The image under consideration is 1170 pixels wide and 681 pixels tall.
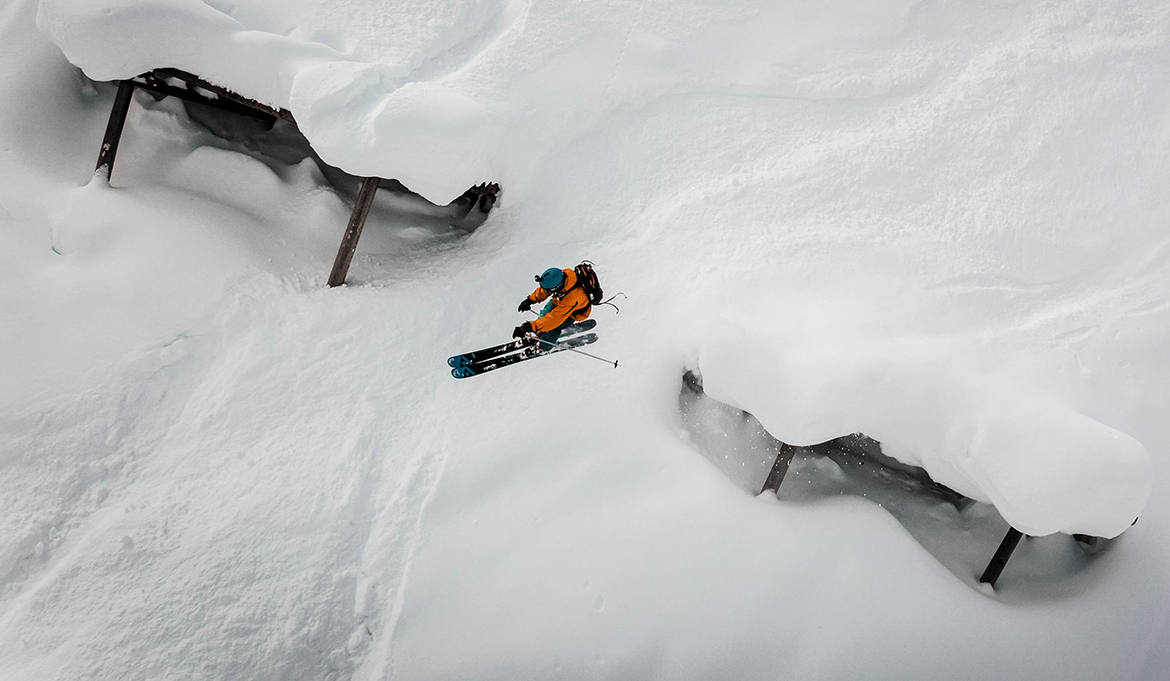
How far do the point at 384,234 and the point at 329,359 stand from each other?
8.13 feet

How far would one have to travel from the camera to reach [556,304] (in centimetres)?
647

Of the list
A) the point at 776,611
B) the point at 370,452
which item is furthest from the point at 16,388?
the point at 776,611

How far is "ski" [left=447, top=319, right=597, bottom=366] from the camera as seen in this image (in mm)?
6812

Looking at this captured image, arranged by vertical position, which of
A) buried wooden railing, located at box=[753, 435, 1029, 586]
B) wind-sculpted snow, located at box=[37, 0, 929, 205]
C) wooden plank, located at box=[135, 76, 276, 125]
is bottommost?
buried wooden railing, located at box=[753, 435, 1029, 586]

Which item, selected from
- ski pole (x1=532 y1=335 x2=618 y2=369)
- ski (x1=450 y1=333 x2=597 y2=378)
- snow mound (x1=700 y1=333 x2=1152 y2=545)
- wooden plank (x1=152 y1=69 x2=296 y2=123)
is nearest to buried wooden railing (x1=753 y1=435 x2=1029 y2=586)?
snow mound (x1=700 y1=333 x2=1152 y2=545)

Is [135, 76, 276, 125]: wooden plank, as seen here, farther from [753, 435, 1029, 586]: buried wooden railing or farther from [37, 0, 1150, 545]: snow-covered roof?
[753, 435, 1029, 586]: buried wooden railing

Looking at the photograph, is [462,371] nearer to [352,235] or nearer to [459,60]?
[352,235]

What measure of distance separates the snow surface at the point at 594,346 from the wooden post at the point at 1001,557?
0.64 feet

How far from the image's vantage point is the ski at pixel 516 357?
685 cm

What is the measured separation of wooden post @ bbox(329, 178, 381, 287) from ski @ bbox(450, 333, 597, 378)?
2.14 meters

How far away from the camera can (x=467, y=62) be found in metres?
7.96

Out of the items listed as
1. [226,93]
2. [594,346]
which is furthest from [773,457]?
[226,93]

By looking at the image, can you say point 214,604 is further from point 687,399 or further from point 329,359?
point 687,399

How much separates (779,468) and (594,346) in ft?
8.03
